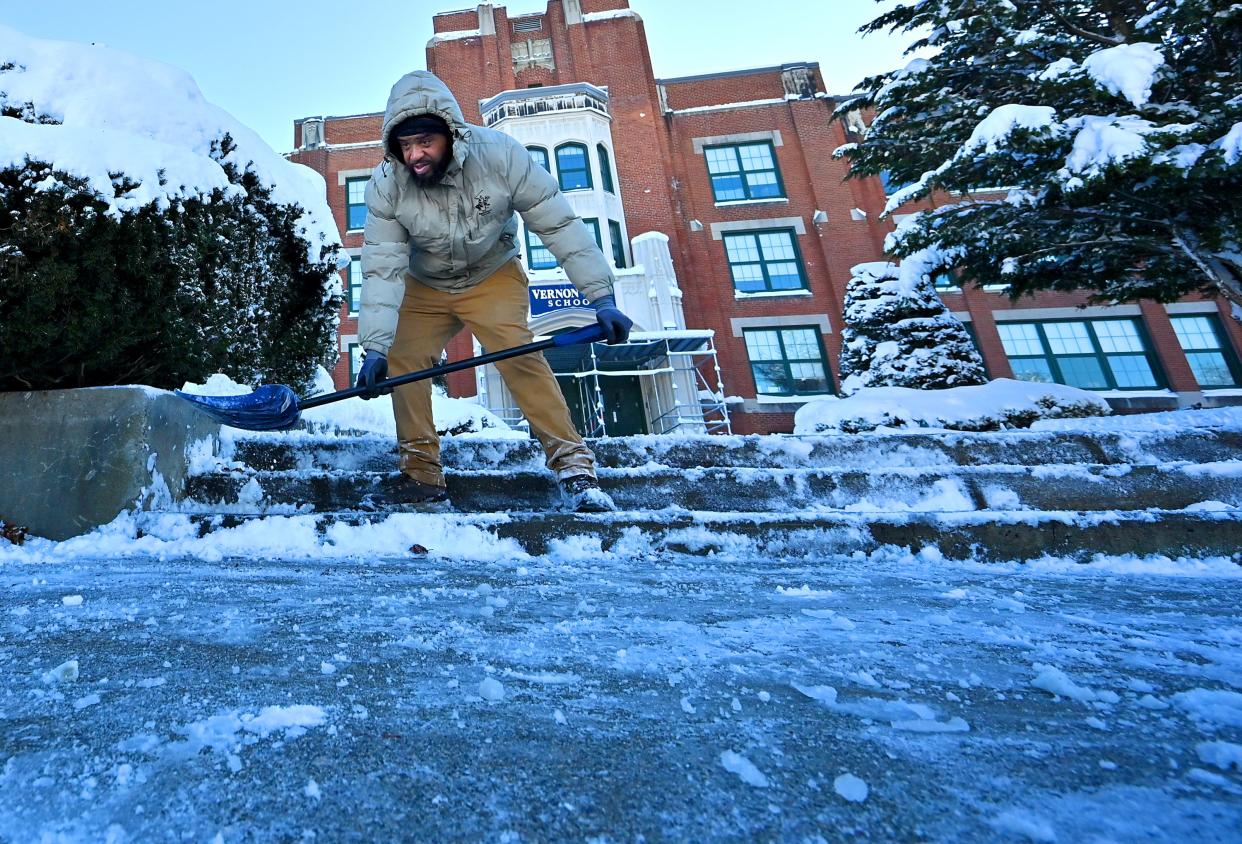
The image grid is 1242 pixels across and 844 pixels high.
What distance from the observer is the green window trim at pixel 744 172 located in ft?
54.4

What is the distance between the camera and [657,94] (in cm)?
1727

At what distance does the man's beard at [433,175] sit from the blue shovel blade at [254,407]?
4.00ft

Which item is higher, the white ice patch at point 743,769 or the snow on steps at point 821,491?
the snow on steps at point 821,491

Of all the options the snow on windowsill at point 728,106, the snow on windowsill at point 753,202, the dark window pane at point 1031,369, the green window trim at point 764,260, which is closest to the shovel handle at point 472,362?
the green window trim at point 764,260

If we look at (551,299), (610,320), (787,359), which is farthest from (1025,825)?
(787,359)

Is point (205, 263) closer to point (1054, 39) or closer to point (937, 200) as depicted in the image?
point (1054, 39)

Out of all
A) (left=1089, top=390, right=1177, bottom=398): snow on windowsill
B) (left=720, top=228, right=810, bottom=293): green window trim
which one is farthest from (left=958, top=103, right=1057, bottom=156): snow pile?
(left=1089, top=390, right=1177, bottom=398): snow on windowsill

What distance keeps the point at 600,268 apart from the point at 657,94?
53.8ft

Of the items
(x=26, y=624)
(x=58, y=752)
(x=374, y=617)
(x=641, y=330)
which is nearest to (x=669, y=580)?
(x=374, y=617)

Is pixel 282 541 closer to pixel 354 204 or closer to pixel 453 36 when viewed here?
pixel 354 204

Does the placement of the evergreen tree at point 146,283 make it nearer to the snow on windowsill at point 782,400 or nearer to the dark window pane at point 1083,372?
the snow on windowsill at point 782,400

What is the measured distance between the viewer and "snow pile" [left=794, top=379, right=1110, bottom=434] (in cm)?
625

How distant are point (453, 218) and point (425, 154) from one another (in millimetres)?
321

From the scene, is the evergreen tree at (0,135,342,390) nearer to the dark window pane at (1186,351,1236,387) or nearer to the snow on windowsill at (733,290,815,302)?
the snow on windowsill at (733,290,815,302)
